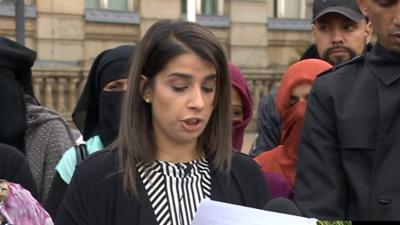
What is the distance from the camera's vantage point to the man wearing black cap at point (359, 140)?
1944mm

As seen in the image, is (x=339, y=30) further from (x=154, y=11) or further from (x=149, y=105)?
(x=154, y=11)

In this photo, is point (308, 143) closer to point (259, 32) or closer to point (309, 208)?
point (309, 208)

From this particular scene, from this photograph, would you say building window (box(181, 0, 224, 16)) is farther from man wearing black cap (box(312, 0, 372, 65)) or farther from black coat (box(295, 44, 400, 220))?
black coat (box(295, 44, 400, 220))

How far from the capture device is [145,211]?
2205 mm

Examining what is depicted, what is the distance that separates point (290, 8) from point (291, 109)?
14978 millimetres

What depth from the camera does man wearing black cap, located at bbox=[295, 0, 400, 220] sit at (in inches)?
76.5

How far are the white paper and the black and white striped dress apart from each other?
51 cm

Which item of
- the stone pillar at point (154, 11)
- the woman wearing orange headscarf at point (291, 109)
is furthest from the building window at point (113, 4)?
the woman wearing orange headscarf at point (291, 109)

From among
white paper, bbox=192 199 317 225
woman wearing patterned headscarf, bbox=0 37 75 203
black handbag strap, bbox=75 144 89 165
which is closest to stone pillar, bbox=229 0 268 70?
woman wearing patterned headscarf, bbox=0 37 75 203

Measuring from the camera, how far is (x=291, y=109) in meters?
3.29

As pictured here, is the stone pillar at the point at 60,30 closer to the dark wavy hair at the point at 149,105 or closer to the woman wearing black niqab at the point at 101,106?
the woman wearing black niqab at the point at 101,106

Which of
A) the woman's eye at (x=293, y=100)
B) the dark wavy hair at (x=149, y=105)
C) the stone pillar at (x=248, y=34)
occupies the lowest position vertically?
the stone pillar at (x=248, y=34)

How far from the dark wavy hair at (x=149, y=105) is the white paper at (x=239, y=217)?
0.57m

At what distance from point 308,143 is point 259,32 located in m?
15.4
